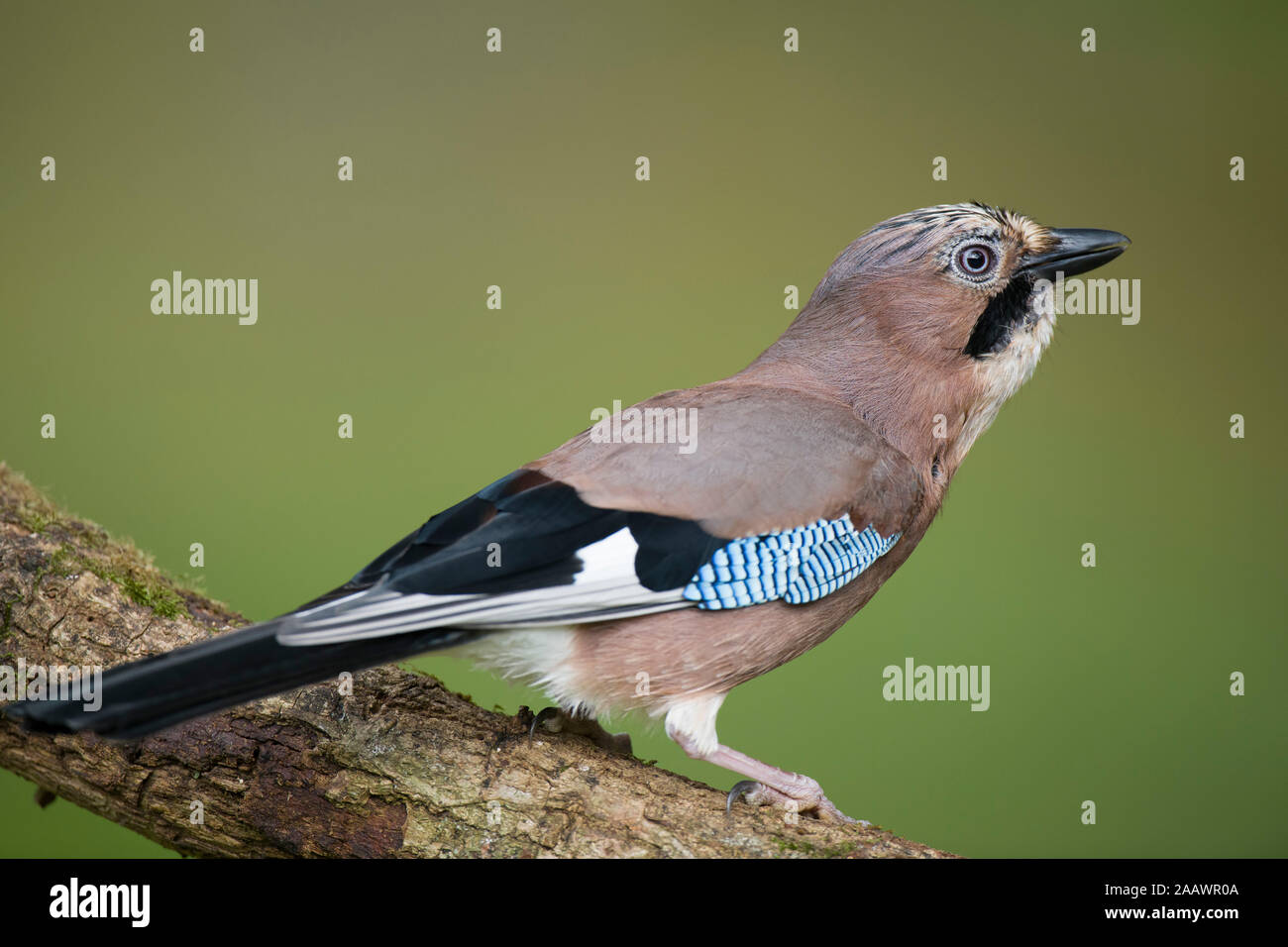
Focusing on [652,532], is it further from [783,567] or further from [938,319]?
[938,319]

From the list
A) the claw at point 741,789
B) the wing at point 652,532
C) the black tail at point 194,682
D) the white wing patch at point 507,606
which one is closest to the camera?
Result: the black tail at point 194,682

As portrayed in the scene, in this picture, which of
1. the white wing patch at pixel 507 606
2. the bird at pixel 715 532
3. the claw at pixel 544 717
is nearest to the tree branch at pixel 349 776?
the claw at pixel 544 717

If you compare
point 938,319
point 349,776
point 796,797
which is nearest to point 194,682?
point 349,776

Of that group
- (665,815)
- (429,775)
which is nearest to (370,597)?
(429,775)

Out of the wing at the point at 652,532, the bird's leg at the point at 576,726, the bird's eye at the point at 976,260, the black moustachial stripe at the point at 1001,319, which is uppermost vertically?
the bird's eye at the point at 976,260

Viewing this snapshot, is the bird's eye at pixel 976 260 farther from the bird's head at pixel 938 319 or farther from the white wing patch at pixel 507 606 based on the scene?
the white wing patch at pixel 507 606

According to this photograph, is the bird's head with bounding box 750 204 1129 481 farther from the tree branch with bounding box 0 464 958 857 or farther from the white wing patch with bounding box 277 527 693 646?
the tree branch with bounding box 0 464 958 857
